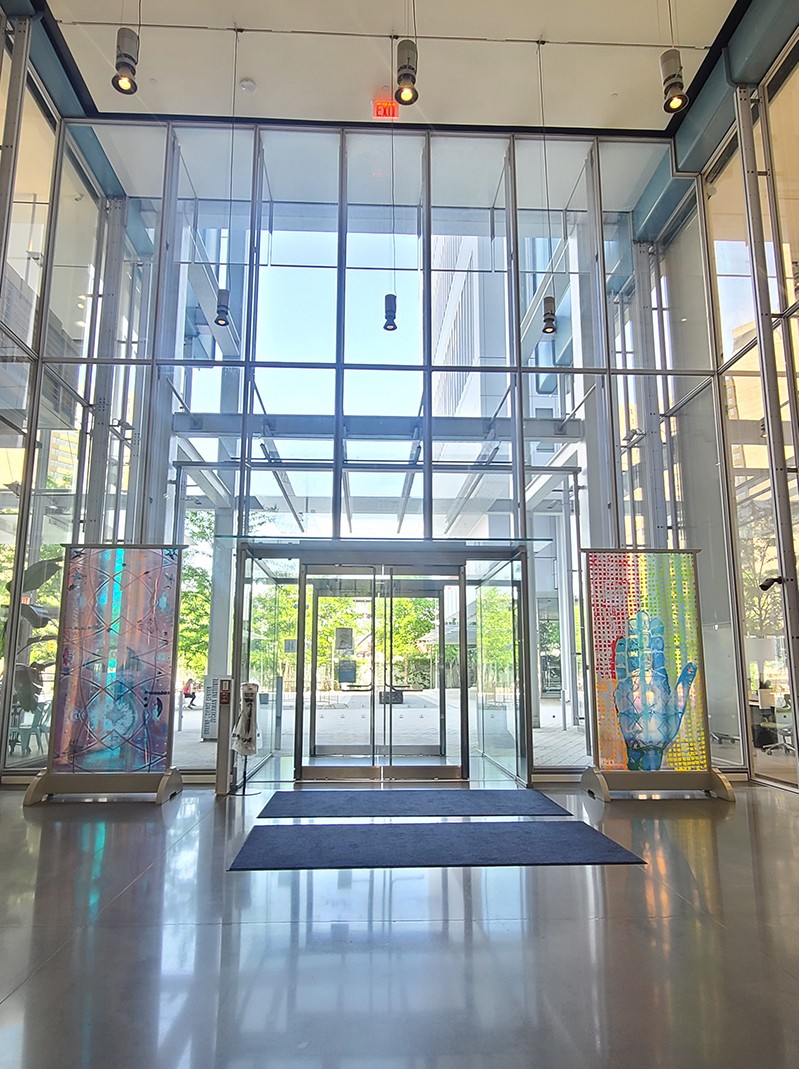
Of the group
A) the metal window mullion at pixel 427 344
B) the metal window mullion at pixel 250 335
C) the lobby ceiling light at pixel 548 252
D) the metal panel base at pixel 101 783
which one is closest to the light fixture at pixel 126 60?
the metal window mullion at pixel 250 335

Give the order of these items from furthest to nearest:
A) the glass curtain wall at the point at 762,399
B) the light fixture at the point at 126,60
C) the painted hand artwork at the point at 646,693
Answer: the glass curtain wall at the point at 762,399 → the painted hand artwork at the point at 646,693 → the light fixture at the point at 126,60

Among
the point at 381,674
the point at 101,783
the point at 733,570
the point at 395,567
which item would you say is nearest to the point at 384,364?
the point at 395,567

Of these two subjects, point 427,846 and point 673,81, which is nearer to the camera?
point 427,846

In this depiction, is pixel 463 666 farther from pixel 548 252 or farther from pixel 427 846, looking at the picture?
pixel 548 252

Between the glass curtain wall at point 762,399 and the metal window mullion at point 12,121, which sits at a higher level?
the metal window mullion at point 12,121

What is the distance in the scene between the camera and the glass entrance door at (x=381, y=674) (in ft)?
27.0

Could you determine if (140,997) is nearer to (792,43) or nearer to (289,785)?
(289,785)

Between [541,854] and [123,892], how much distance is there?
272 centimetres

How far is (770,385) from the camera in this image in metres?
7.39

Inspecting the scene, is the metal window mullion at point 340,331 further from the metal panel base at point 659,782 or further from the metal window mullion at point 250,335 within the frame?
the metal panel base at point 659,782

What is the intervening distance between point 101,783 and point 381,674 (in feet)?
10.8

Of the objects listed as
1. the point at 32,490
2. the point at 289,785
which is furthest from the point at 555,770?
the point at 32,490

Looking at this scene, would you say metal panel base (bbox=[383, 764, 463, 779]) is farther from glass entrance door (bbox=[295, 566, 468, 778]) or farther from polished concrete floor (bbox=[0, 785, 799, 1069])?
polished concrete floor (bbox=[0, 785, 799, 1069])

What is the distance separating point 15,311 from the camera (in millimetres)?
7660
